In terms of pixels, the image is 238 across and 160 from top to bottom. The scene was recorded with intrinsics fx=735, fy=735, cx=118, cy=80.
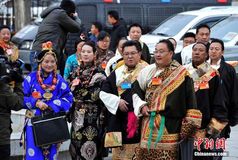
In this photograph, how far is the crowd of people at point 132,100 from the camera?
24.4 ft

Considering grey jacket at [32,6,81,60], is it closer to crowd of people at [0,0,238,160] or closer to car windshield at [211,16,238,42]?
crowd of people at [0,0,238,160]

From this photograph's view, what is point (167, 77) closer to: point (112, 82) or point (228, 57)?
point (112, 82)

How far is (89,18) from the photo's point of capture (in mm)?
20203

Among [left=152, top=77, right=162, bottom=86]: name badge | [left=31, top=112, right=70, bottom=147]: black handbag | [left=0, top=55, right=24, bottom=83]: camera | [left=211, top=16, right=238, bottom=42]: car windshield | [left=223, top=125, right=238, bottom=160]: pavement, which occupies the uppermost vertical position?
[left=211, top=16, right=238, bottom=42]: car windshield

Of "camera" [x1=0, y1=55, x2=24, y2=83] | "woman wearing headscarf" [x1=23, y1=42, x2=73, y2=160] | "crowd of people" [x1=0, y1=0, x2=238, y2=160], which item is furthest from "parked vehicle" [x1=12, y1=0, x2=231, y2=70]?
"woman wearing headscarf" [x1=23, y1=42, x2=73, y2=160]

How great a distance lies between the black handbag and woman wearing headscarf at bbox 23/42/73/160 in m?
0.09

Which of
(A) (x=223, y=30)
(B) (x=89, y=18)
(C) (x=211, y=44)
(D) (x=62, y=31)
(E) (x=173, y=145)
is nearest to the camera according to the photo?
(E) (x=173, y=145)

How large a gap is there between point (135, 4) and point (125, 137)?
13.0 meters

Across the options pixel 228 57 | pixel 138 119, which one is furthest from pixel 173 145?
pixel 228 57

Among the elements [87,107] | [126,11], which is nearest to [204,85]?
[87,107]

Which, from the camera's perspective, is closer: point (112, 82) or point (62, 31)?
point (112, 82)

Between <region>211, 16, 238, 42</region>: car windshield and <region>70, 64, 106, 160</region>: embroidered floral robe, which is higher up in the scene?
<region>211, 16, 238, 42</region>: car windshield

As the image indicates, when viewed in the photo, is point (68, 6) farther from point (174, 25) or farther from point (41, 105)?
point (174, 25)

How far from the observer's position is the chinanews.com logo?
8.45 metres
